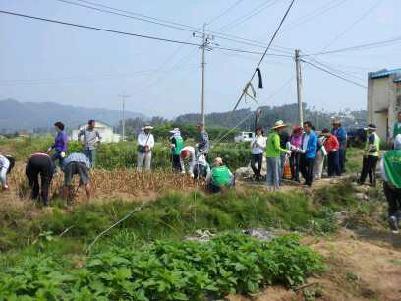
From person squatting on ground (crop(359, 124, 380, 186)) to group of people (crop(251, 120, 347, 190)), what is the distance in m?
1.04

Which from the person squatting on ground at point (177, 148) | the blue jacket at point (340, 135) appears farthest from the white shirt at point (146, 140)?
the blue jacket at point (340, 135)

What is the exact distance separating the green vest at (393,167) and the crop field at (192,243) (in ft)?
3.14

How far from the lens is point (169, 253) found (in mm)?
5422

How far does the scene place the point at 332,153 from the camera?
1396 centimetres

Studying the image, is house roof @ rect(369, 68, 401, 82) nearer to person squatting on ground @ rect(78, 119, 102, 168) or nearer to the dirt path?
person squatting on ground @ rect(78, 119, 102, 168)

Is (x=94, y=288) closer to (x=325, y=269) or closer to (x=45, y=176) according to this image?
(x=325, y=269)

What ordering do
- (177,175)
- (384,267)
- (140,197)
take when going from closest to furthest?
(384,267), (140,197), (177,175)

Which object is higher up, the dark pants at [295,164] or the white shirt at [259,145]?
the white shirt at [259,145]

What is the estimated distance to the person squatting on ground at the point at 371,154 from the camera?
41.4ft

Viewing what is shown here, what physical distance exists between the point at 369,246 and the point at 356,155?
1592cm

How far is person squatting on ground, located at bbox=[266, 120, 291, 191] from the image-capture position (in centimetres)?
1191

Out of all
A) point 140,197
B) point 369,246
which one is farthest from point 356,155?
Answer: point 369,246

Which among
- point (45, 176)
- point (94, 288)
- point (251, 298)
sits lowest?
point (251, 298)

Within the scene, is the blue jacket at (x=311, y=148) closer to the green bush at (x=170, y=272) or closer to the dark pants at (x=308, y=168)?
the dark pants at (x=308, y=168)
